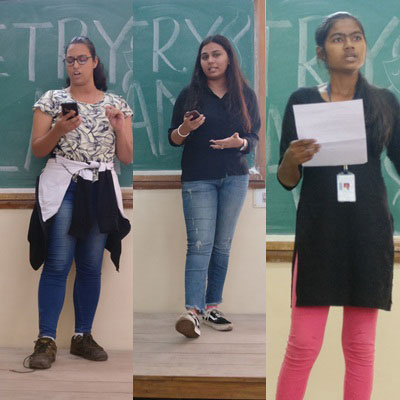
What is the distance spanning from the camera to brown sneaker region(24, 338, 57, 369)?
4.48 ft

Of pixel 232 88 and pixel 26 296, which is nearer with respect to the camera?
pixel 232 88

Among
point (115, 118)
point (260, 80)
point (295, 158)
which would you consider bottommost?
point (295, 158)

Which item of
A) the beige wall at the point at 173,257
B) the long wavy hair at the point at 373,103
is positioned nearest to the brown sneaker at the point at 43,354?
the beige wall at the point at 173,257

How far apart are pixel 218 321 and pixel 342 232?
16.0 inches

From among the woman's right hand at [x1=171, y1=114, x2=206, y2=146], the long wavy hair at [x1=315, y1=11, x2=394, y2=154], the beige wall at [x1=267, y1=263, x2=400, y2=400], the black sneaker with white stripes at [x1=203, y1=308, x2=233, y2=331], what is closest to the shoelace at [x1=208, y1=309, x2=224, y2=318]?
the black sneaker with white stripes at [x1=203, y1=308, x2=233, y2=331]

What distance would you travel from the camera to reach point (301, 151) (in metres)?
1.26

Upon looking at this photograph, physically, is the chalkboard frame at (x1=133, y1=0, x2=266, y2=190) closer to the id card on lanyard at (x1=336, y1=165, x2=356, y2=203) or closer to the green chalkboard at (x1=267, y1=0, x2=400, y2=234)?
the green chalkboard at (x1=267, y1=0, x2=400, y2=234)

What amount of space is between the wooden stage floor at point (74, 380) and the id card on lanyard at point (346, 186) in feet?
2.39

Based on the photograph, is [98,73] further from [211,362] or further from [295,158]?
[211,362]

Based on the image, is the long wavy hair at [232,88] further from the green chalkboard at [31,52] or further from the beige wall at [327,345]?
the beige wall at [327,345]

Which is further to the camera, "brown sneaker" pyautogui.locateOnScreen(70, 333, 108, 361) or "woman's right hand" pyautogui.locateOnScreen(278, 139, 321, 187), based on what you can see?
"brown sneaker" pyautogui.locateOnScreen(70, 333, 108, 361)

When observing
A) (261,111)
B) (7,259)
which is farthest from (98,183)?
(261,111)

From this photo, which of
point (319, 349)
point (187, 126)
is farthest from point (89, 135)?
point (319, 349)

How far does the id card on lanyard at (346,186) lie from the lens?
1.24 meters
